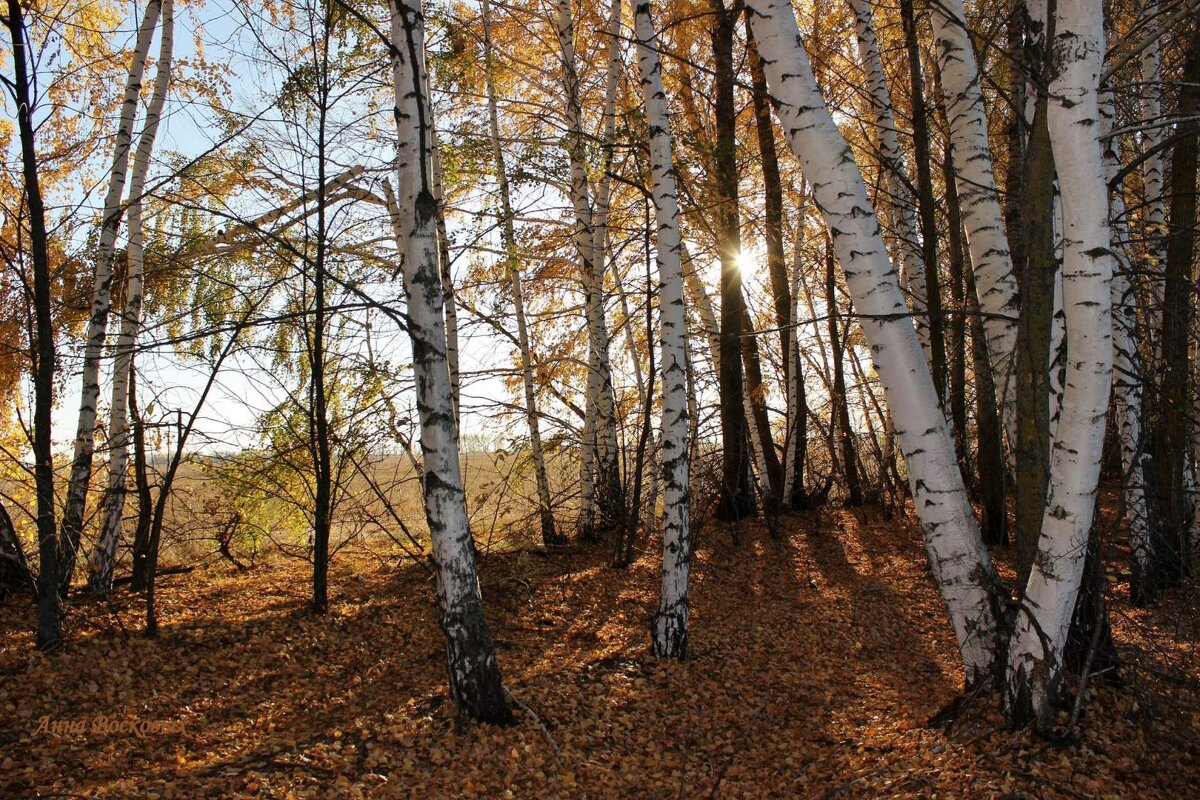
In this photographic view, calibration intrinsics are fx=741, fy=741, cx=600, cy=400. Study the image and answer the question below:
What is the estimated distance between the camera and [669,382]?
5.21 m

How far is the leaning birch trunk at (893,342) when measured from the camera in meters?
3.64

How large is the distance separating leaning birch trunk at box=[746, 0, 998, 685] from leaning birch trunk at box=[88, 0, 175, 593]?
5279 millimetres

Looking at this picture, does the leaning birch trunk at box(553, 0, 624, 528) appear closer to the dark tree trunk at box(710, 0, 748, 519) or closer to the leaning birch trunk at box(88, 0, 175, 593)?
the dark tree trunk at box(710, 0, 748, 519)

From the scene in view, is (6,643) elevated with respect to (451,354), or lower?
lower

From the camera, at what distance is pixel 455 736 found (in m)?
4.05

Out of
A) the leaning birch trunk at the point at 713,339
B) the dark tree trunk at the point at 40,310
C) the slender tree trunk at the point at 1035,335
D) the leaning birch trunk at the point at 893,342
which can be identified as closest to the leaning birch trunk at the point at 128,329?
the dark tree trunk at the point at 40,310

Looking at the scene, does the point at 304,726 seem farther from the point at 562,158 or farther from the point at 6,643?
the point at 562,158

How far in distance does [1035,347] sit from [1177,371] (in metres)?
2.71

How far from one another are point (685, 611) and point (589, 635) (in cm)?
113

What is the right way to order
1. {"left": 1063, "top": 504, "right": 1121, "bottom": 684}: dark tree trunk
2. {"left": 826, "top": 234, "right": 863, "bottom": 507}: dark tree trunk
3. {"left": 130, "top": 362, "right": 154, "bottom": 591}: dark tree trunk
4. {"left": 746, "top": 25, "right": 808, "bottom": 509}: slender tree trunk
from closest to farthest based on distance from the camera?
{"left": 1063, "top": 504, "right": 1121, "bottom": 684}: dark tree trunk
{"left": 130, "top": 362, "right": 154, "bottom": 591}: dark tree trunk
{"left": 826, "top": 234, "right": 863, "bottom": 507}: dark tree trunk
{"left": 746, "top": 25, "right": 808, "bottom": 509}: slender tree trunk

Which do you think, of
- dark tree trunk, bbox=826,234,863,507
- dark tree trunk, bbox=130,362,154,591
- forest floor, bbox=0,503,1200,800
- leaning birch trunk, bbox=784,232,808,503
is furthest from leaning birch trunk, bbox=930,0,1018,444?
dark tree trunk, bbox=130,362,154,591

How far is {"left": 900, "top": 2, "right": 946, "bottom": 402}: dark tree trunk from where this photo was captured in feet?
23.0

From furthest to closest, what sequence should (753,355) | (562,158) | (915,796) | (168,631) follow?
1. (753,355)
2. (562,158)
3. (168,631)
4. (915,796)

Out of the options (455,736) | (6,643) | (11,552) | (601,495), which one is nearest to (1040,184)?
(455,736)
